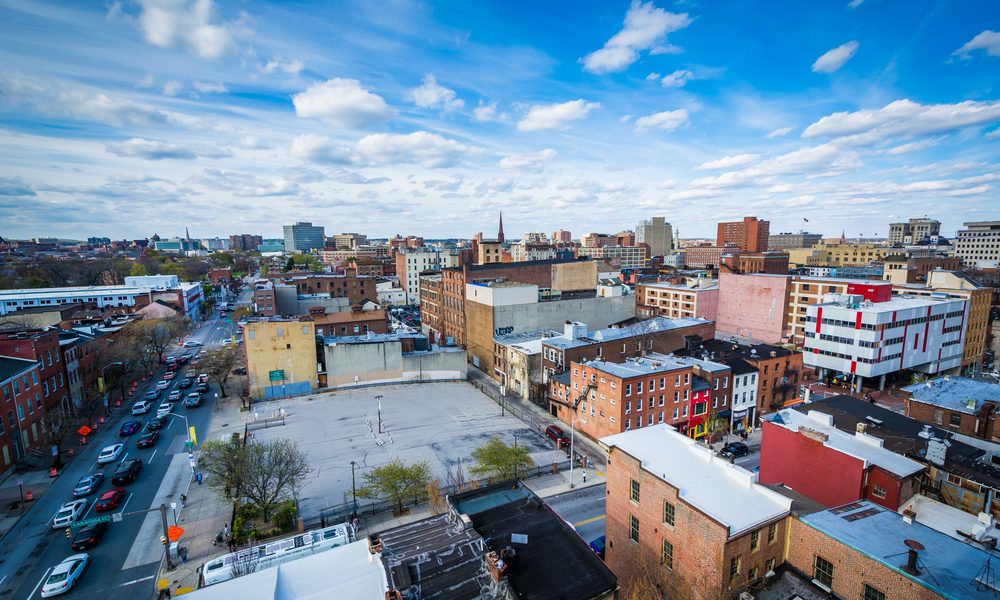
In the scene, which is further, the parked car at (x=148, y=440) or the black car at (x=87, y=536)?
the parked car at (x=148, y=440)

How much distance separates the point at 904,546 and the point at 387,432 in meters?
40.8

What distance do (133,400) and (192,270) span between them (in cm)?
14024

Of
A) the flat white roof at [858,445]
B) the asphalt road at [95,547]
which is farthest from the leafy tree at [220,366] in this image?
the flat white roof at [858,445]

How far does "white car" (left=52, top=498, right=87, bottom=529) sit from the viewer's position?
2951 cm

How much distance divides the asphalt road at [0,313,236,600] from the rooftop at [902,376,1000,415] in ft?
189

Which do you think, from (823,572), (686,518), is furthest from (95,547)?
(823,572)

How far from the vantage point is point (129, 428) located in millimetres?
45062

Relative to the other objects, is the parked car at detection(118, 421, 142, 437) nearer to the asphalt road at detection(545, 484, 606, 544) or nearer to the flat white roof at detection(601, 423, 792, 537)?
the asphalt road at detection(545, 484, 606, 544)

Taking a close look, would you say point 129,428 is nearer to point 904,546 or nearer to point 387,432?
point 387,432

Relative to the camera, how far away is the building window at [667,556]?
67.9ft

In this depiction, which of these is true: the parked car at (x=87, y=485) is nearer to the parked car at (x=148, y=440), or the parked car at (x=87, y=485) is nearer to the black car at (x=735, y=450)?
the parked car at (x=148, y=440)

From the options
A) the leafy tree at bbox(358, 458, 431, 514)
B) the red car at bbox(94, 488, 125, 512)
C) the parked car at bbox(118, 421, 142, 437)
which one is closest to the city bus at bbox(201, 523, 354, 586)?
the leafy tree at bbox(358, 458, 431, 514)

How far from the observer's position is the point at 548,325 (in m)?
74.4

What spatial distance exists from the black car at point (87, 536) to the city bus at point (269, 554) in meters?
9.87
